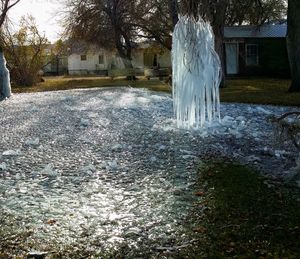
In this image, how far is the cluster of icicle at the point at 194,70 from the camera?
8.62 meters

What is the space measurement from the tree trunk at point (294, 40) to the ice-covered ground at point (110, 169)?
589 cm

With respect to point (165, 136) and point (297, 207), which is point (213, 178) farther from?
point (165, 136)

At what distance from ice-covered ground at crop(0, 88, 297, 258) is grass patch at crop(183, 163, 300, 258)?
26 centimetres

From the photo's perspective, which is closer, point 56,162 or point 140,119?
→ point 56,162

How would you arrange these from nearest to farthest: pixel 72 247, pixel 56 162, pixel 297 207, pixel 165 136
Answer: pixel 72 247 → pixel 297 207 → pixel 56 162 → pixel 165 136

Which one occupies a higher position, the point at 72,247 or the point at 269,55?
the point at 269,55

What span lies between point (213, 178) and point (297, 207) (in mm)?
1468

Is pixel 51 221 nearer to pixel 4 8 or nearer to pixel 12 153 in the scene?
pixel 12 153

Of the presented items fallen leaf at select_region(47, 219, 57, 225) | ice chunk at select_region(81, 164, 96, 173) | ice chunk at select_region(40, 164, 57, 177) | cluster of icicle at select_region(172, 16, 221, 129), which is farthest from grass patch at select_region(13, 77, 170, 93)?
fallen leaf at select_region(47, 219, 57, 225)

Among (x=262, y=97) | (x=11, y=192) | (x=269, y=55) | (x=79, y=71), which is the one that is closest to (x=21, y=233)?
(x=11, y=192)

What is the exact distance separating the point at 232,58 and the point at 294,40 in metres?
12.9

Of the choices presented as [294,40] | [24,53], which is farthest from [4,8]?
[294,40]

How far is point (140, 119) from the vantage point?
37.6ft

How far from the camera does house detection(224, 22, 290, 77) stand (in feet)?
99.5
